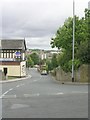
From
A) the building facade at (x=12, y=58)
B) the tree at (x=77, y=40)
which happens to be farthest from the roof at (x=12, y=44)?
the tree at (x=77, y=40)

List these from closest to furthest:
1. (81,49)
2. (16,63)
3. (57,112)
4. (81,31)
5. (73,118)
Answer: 1. (73,118)
2. (57,112)
3. (81,49)
4. (81,31)
5. (16,63)

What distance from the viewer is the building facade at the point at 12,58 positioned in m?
81.7

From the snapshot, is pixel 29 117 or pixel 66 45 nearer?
pixel 29 117

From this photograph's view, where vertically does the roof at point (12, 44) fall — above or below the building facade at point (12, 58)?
above

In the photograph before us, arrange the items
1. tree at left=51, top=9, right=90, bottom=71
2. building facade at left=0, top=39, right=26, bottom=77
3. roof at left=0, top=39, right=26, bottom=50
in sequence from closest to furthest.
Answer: tree at left=51, top=9, right=90, bottom=71, building facade at left=0, top=39, right=26, bottom=77, roof at left=0, top=39, right=26, bottom=50

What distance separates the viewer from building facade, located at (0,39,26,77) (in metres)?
81.7

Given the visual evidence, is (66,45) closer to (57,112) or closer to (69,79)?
(69,79)

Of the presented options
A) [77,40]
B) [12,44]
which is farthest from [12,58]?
[77,40]

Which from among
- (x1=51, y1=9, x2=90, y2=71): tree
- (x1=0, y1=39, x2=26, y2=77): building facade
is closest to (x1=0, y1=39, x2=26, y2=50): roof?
(x1=0, y1=39, x2=26, y2=77): building facade

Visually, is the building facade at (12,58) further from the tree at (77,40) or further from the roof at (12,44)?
the tree at (77,40)

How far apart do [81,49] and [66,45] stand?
21.2 ft

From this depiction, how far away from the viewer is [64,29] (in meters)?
54.3

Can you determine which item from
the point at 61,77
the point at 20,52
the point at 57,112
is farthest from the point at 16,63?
the point at 57,112

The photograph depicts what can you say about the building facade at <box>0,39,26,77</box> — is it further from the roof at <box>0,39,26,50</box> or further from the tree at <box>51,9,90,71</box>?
the tree at <box>51,9,90,71</box>
